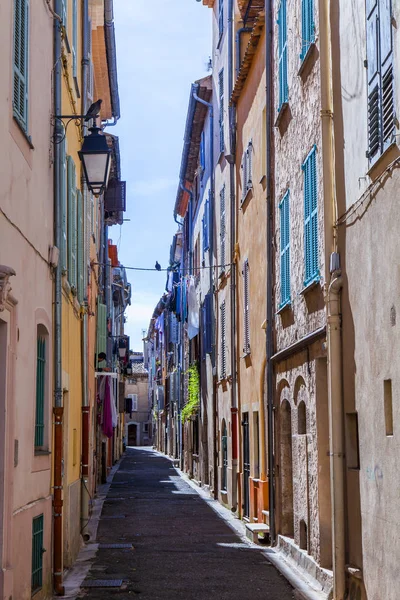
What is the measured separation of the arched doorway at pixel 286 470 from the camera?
13773mm

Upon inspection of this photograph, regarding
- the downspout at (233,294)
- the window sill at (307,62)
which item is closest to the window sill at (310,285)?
the window sill at (307,62)

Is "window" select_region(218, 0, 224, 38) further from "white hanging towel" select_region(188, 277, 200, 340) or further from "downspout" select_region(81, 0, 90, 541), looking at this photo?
"white hanging towel" select_region(188, 277, 200, 340)

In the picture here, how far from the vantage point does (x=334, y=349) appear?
9.77 metres

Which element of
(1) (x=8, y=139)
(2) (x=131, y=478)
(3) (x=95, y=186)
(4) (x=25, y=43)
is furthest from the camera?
(2) (x=131, y=478)

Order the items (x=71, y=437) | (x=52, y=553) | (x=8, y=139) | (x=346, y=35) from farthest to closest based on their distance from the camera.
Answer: (x=71, y=437) → (x=52, y=553) → (x=346, y=35) → (x=8, y=139)

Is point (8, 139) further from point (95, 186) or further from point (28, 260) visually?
point (95, 186)

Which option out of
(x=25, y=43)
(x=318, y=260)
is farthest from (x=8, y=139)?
(x=318, y=260)

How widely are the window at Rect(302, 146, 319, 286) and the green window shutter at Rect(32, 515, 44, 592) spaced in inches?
166

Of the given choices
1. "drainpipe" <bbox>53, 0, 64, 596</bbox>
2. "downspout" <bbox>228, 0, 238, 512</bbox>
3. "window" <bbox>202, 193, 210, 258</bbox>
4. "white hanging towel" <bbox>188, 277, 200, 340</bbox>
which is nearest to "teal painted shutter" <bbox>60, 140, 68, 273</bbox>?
"drainpipe" <bbox>53, 0, 64, 596</bbox>

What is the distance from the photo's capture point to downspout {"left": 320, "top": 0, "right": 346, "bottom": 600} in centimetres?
961

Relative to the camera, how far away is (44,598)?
382 inches

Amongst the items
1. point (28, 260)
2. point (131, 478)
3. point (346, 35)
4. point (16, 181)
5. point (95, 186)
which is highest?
point (346, 35)

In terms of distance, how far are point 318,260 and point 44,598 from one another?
486 cm

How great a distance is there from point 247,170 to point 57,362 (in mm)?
8445
